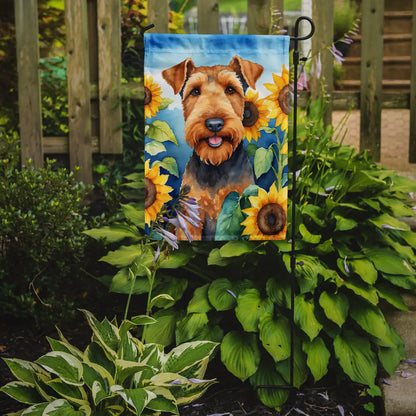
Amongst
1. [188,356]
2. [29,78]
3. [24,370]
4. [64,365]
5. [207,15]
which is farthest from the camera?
[29,78]

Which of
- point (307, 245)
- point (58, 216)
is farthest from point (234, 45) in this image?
point (58, 216)

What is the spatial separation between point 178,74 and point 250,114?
0.34 meters

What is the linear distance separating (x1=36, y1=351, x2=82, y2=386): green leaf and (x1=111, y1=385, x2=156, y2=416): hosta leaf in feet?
0.48

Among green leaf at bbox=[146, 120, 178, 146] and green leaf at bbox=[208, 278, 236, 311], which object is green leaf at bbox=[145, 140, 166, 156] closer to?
green leaf at bbox=[146, 120, 178, 146]

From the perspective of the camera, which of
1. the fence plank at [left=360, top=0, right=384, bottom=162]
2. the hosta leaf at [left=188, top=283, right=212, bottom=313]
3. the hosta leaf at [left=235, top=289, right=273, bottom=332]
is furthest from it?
the fence plank at [left=360, top=0, right=384, bottom=162]

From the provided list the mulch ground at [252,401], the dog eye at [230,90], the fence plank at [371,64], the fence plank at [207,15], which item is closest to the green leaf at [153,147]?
the dog eye at [230,90]

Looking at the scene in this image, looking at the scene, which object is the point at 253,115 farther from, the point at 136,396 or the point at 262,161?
the point at 136,396

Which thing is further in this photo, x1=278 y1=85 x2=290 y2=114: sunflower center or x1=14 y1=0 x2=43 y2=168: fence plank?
x1=14 y1=0 x2=43 y2=168: fence plank

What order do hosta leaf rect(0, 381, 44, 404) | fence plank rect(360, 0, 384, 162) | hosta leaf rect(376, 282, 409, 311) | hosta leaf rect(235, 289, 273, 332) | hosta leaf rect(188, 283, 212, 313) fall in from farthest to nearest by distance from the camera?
fence plank rect(360, 0, 384, 162), hosta leaf rect(376, 282, 409, 311), hosta leaf rect(188, 283, 212, 313), hosta leaf rect(235, 289, 273, 332), hosta leaf rect(0, 381, 44, 404)

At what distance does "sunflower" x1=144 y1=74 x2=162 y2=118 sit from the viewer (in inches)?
91.0

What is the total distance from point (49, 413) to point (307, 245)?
4.49ft

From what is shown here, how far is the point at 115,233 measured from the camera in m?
2.85

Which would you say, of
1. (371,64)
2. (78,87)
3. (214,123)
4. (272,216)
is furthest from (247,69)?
(371,64)

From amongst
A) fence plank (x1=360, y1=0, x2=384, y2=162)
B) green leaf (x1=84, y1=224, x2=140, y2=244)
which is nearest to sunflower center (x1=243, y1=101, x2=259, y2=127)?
green leaf (x1=84, y1=224, x2=140, y2=244)
